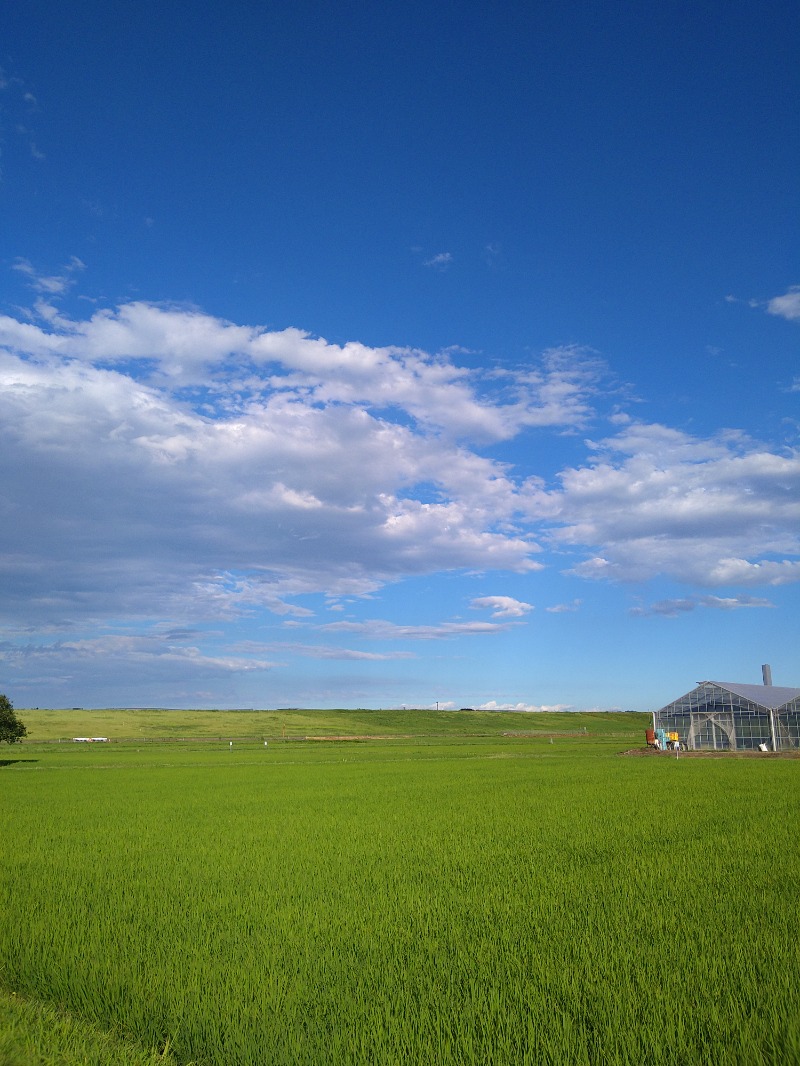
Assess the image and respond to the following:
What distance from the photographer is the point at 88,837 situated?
17.4 m

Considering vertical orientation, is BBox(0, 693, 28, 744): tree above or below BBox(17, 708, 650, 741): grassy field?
above

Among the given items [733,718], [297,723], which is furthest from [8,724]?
[297,723]

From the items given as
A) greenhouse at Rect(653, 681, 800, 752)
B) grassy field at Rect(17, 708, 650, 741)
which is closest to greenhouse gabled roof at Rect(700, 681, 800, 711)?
greenhouse at Rect(653, 681, 800, 752)

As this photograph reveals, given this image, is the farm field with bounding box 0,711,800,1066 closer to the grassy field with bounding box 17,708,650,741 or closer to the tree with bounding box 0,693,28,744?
the tree with bounding box 0,693,28,744

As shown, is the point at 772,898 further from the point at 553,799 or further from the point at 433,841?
the point at 553,799

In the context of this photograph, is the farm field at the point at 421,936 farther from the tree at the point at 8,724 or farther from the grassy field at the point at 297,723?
the grassy field at the point at 297,723

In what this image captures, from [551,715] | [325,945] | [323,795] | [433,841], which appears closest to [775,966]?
[325,945]

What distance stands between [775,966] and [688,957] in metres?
0.78

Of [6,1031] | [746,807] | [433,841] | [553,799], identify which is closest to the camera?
[6,1031]

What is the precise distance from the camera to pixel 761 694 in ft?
201

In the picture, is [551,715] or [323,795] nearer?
[323,795]

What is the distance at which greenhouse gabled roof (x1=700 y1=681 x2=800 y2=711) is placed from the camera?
57.3 metres

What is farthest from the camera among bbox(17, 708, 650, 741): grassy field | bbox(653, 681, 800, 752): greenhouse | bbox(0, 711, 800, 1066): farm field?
bbox(17, 708, 650, 741): grassy field

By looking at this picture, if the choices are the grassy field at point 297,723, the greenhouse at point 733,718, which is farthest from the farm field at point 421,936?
the grassy field at point 297,723
